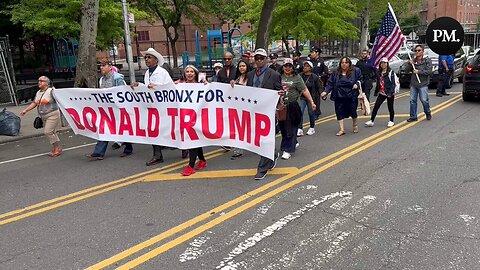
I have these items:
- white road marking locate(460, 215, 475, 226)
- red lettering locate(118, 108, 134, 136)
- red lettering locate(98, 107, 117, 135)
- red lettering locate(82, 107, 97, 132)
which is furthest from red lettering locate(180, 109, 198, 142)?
white road marking locate(460, 215, 475, 226)

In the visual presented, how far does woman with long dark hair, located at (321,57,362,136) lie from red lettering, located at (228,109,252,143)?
9.77ft

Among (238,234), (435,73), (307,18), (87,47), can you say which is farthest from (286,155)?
(307,18)

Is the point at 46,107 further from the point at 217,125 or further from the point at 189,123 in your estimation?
the point at 217,125

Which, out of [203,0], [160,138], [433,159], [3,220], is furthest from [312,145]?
[203,0]

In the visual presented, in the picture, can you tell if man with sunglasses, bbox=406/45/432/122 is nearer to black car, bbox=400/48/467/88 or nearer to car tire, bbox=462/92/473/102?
car tire, bbox=462/92/473/102

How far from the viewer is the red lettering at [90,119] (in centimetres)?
776

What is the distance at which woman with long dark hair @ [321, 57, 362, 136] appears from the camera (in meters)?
8.82

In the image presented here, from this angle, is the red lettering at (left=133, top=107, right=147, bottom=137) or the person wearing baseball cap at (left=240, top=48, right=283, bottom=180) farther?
the red lettering at (left=133, top=107, right=147, bottom=137)

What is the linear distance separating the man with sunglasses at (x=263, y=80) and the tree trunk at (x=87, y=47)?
7.39 metres

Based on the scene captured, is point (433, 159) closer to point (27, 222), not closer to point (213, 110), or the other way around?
point (213, 110)

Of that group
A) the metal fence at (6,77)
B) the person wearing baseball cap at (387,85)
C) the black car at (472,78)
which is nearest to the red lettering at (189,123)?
the person wearing baseball cap at (387,85)

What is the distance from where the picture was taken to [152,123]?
720 cm

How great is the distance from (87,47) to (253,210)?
366 inches

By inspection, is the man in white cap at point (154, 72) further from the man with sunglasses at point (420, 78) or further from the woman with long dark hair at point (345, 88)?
the man with sunglasses at point (420, 78)
